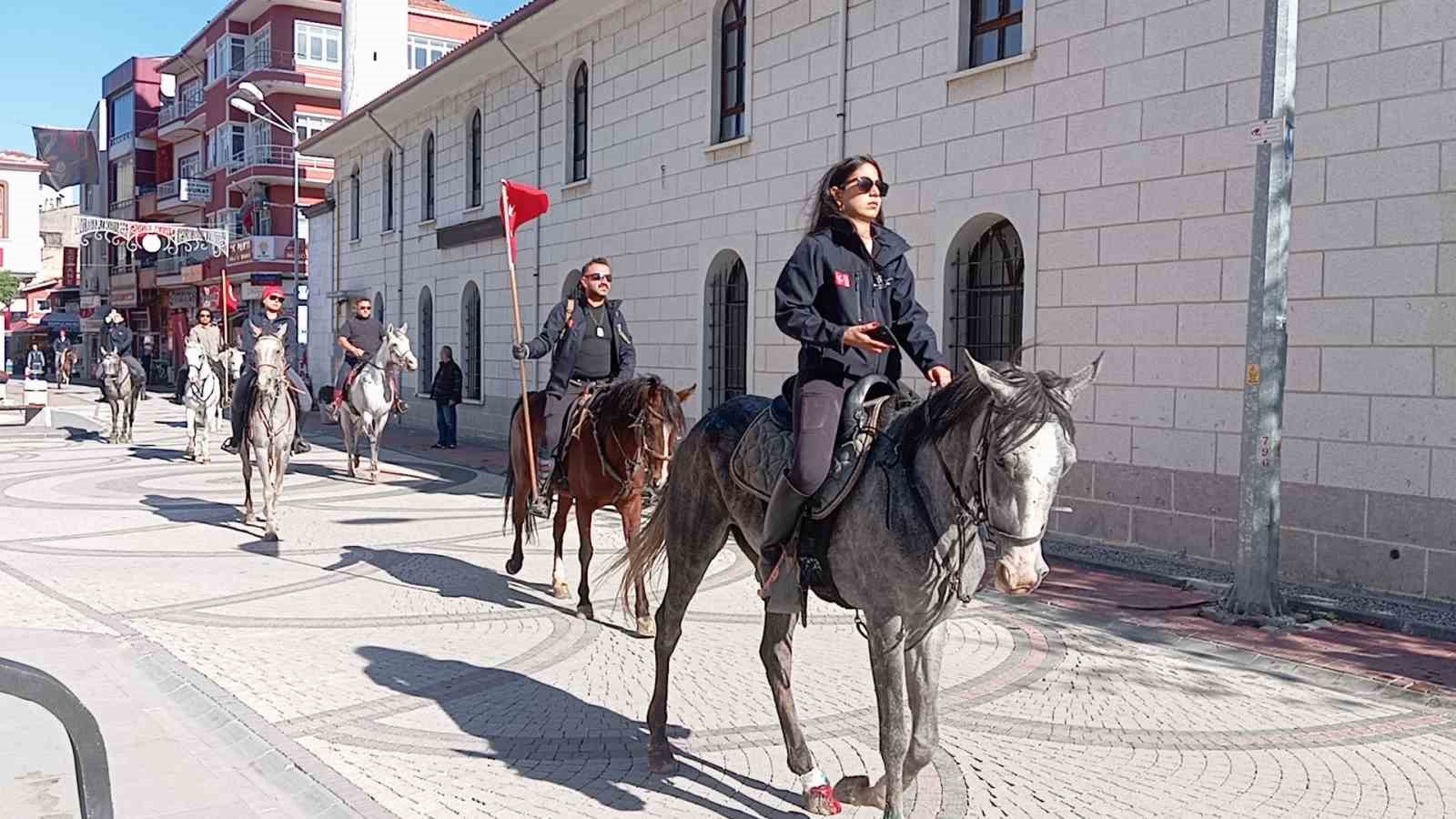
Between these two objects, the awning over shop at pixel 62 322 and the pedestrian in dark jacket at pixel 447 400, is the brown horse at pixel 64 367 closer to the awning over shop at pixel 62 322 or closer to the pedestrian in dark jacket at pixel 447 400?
the awning over shop at pixel 62 322

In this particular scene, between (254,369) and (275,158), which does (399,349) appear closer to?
(254,369)

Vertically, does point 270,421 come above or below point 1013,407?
below

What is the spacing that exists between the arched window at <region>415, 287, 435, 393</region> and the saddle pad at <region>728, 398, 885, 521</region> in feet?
78.5

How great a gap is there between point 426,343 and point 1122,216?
20642mm

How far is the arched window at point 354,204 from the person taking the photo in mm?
32938

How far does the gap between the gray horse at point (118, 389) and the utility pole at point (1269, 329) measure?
20728mm

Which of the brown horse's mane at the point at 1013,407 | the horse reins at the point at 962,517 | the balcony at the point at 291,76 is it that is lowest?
the horse reins at the point at 962,517

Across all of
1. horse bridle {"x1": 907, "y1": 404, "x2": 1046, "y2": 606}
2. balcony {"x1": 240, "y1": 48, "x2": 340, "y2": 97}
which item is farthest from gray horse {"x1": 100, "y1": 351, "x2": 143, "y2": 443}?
balcony {"x1": 240, "y1": 48, "x2": 340, "y2": 97}

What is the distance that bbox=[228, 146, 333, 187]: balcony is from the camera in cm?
4519

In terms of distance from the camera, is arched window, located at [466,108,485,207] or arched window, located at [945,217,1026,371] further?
arched window, located at [466,108,485,207]

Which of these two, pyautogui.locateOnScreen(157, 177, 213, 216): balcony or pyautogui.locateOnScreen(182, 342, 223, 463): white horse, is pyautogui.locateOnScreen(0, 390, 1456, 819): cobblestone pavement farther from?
pyautogui.locateOnScreen(157, 177, 213, 216): balcony

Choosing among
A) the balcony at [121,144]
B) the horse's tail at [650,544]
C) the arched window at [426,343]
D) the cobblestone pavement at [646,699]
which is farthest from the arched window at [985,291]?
the balcony at [121,144]

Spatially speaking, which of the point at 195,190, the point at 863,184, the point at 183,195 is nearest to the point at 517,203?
the point at 863,184

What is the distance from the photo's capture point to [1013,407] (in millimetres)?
3318
